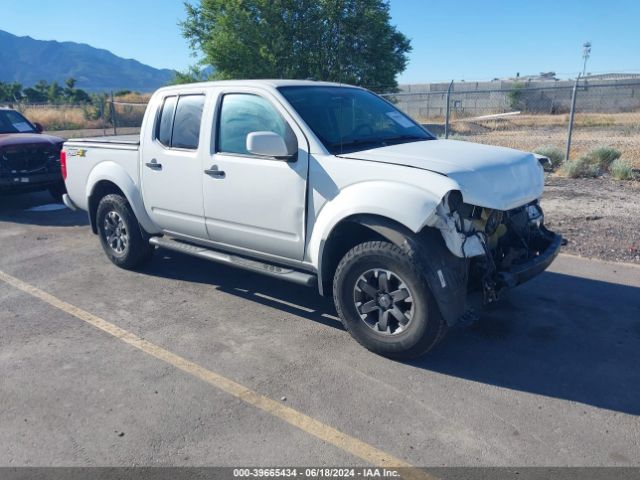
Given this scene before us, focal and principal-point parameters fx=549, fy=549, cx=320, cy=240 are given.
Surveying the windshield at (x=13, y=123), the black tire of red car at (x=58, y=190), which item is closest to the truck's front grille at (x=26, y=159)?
the black tire of red car at (x=58, y=190)

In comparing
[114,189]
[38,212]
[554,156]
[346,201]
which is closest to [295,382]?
[346,201]

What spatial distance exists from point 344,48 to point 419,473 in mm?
28102

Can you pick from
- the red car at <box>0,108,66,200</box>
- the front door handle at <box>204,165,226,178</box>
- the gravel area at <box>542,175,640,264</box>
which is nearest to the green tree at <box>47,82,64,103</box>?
the red car at <box>0,108,66,200</box>

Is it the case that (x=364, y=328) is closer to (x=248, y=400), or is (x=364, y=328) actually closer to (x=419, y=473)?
(x=248, y=400)

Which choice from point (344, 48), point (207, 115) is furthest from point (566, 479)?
point (344, 48)

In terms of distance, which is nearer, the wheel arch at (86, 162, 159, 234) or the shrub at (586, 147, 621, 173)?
the wheel arch at (86, 162, 159, 234)

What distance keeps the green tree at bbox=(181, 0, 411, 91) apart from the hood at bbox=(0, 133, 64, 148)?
755 inches

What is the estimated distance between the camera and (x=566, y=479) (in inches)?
109

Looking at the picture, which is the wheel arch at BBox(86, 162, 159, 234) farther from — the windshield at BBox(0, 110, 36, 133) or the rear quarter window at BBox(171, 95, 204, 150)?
the windshield at BBox(0, 110, 36, 133)

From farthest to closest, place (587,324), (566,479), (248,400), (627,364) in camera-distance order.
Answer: (587,324) < (627,364) < (248,400) < (566,479)

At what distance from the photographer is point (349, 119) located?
4.79m

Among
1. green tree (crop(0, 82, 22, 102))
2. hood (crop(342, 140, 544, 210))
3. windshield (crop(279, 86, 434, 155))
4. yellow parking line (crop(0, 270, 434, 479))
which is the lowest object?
yellow parking line (crop(0, 270, 434, 479))

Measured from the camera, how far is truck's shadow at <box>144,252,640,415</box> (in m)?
3.69

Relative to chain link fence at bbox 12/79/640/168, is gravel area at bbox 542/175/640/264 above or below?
below
